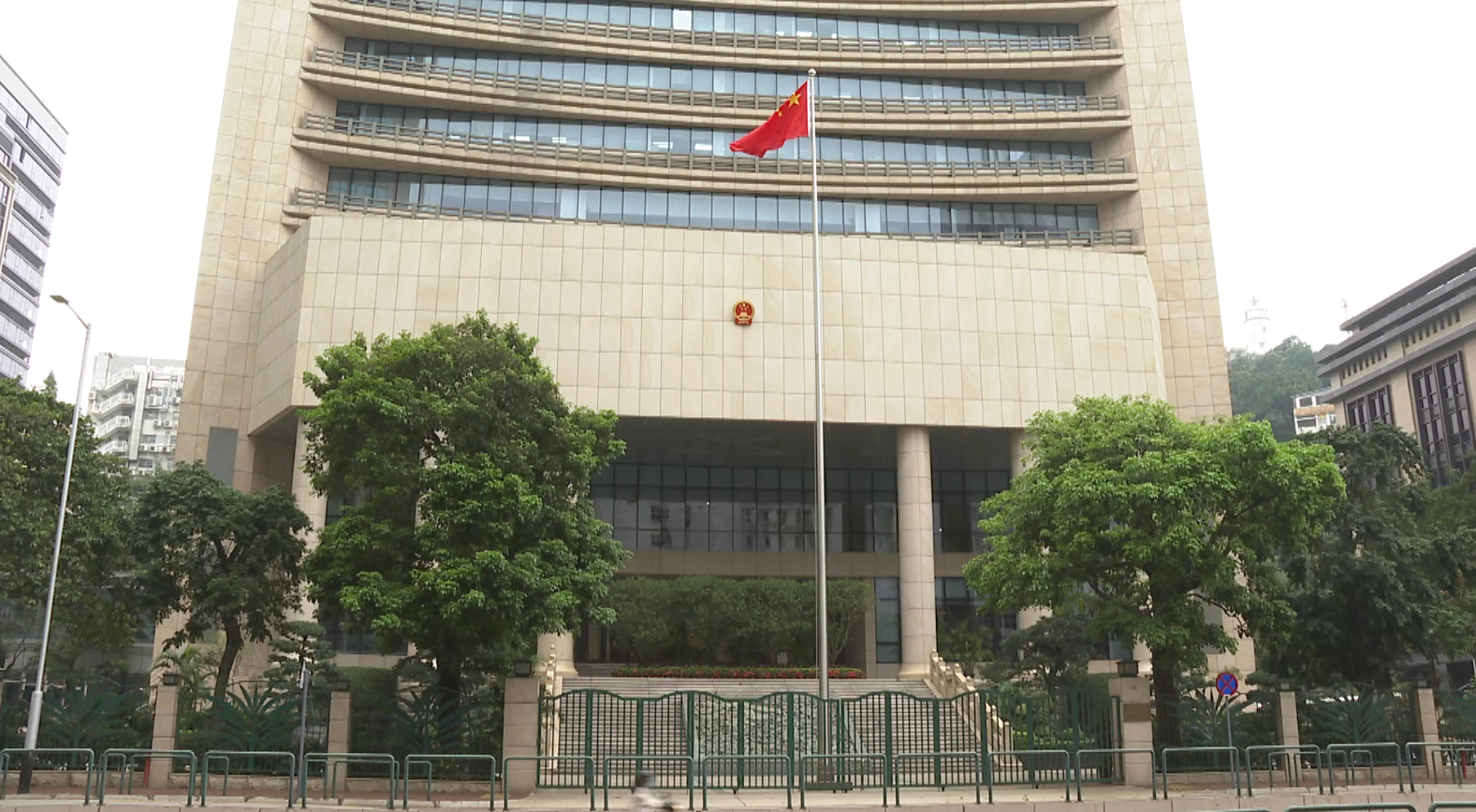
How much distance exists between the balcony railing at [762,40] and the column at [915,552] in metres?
20.8

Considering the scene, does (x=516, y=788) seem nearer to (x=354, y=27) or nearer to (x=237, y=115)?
(x=237, y=115)

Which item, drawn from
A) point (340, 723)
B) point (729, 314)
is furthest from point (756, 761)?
point (729, 314)

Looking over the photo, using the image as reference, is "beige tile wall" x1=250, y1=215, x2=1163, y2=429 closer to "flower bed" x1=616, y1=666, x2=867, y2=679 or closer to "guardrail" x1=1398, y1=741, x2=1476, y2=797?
"flower bed" x1=616, y1=666, x2=867, y2=679

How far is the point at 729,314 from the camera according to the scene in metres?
43.1

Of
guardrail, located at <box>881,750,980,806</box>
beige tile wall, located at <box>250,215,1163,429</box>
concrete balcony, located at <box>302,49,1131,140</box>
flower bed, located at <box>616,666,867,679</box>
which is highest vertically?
concrete balcony, located at <box>302,49,1131,140</box>

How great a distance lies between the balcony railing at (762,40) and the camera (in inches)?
2050

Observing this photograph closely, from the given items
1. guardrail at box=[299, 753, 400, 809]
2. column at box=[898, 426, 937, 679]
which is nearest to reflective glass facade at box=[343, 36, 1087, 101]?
column at box=[898, 426, 937, 679]

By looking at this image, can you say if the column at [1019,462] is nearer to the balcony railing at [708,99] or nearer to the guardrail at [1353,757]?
the guardrail at [1353,757]

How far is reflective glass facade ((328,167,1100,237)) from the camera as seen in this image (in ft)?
167

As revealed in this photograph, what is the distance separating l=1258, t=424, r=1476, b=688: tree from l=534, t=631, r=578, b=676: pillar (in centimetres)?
2271

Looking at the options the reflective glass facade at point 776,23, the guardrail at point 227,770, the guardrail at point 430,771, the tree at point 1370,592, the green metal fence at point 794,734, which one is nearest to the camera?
the guardrail at point 227,770

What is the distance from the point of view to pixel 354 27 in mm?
51531

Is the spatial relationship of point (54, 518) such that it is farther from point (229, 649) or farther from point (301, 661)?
point (301, 661)

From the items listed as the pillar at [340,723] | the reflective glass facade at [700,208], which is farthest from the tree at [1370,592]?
the pillar at [340,723]
